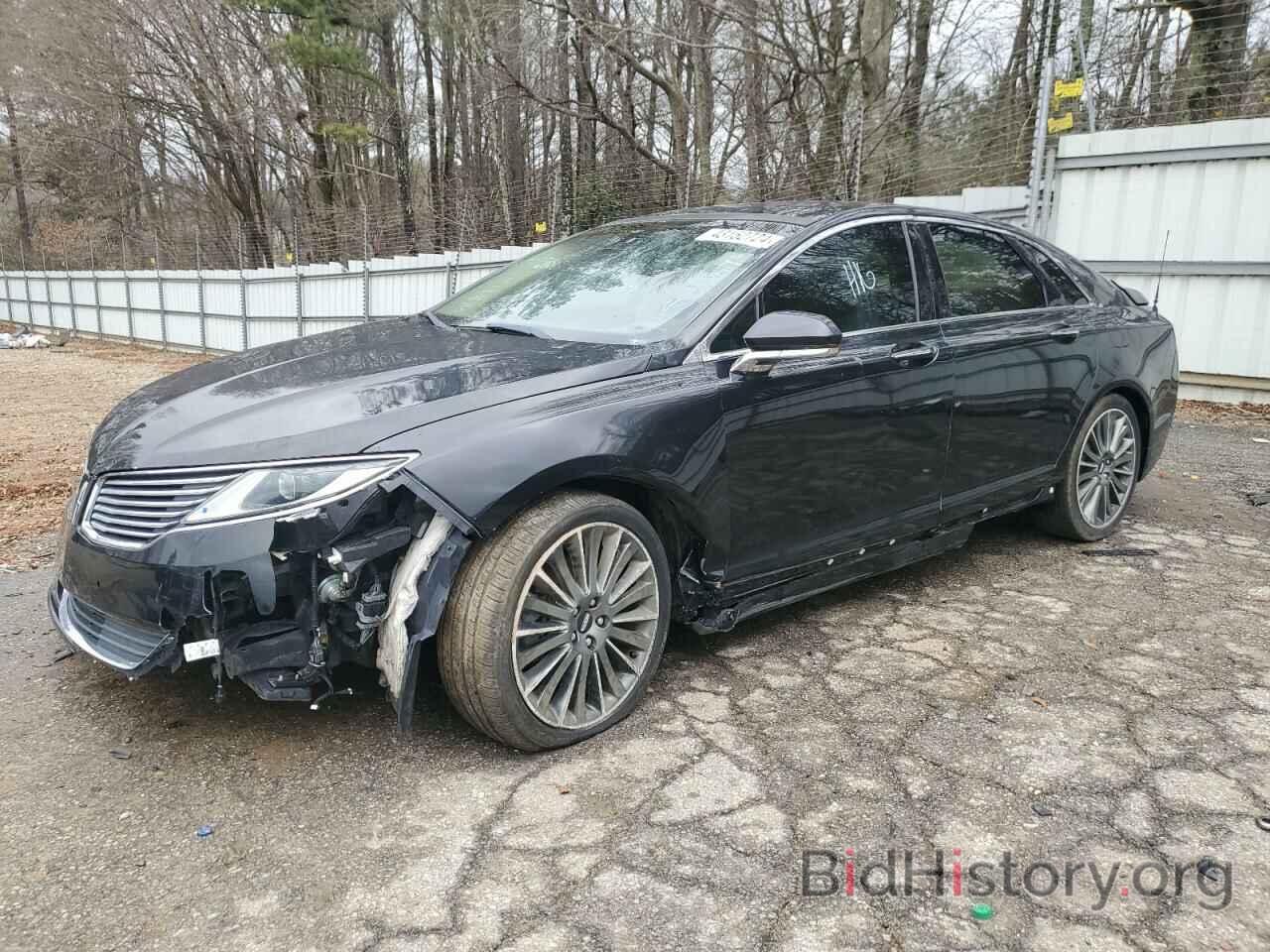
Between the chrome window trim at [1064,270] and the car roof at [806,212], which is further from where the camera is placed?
the chrome window trim at [1064,270]

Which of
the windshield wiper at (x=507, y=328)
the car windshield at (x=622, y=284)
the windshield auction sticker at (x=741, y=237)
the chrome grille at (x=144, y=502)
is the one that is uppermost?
the windshield auction sticker at (x=741, y=237)

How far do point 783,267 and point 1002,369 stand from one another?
48.4 inches

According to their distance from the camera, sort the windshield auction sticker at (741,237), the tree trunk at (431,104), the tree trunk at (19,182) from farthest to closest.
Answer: the tree trunk at (19,182) → the tree trunk at (431,104) → the windshield auction sticker at (741,237)

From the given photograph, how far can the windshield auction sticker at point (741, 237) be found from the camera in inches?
134

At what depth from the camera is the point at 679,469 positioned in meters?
2.90

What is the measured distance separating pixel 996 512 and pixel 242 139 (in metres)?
25.7

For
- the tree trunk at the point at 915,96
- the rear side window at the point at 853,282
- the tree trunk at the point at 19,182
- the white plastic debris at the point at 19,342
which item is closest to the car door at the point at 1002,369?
the rear side window at the point at 853,282

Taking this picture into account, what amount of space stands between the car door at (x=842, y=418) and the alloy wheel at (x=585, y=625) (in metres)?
0.40

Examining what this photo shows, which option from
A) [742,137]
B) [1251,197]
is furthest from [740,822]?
[742,137]

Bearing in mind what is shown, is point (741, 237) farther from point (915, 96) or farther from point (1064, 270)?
point (915, 96)

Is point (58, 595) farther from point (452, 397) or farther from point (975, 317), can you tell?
point (975, 317)

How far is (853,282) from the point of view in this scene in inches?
139

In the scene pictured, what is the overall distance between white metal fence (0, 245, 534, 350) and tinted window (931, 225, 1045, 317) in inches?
215

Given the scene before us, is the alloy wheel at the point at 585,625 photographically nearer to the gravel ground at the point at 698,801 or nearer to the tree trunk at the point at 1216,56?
the gravel ground at the point at 698,801
